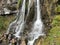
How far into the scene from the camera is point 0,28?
1548 centimetres

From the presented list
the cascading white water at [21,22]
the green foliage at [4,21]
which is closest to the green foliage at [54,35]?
the cascading white water at [21,22]

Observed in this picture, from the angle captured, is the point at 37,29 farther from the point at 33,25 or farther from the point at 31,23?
the point at 31,23

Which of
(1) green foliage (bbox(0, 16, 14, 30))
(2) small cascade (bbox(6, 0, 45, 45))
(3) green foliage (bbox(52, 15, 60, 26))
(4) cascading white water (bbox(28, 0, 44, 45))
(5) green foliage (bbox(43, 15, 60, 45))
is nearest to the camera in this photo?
(5) green foliage (bbox(43, 15, 60, 45))

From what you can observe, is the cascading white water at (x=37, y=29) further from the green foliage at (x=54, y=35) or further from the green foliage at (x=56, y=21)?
the green foliage at (x=56, y=21)

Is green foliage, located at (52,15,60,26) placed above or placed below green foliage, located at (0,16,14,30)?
above

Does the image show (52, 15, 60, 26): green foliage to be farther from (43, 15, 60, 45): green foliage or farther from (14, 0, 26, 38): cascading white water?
(14, 0, 26, 38): cascading white water

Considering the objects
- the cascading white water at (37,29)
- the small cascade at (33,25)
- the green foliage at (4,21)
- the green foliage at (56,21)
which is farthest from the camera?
the green foliage at (4,21)

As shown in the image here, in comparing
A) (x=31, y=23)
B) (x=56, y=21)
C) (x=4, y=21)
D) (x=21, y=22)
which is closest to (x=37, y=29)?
(x=31, y=23)

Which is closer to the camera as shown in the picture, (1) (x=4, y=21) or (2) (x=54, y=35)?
(2) (x=54, y=35)

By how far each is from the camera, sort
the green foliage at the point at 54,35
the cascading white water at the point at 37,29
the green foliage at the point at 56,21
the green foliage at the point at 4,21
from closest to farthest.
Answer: the green foliage at the point at 54,35 < the cascading white water at the point at 37,29 < the green foliage at the point at 56,21 < the green foliage at the point at 4,21

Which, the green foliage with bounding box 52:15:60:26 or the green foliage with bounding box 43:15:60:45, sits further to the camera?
the green foliage with bounding box 52:15:60:26

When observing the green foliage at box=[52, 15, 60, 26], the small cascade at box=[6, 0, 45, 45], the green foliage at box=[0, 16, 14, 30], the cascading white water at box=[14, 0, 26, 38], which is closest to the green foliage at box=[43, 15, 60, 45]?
the green foliage at box=[52, 15, 60, 26]

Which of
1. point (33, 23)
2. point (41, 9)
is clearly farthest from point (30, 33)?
point (41, 9)

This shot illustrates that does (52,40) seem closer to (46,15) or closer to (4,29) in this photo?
(46,15)
